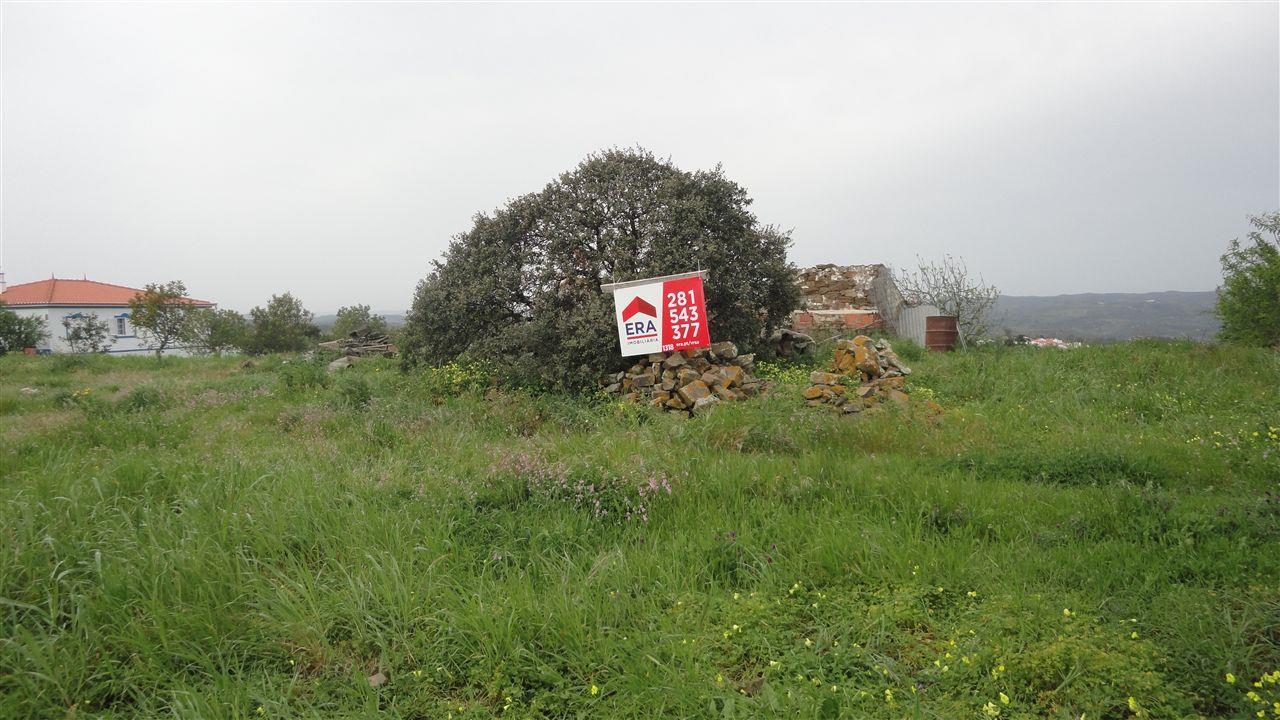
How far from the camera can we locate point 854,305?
1373cm

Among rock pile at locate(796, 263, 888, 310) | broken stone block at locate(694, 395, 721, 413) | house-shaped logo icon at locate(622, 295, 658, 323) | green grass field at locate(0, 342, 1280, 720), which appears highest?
rock pile at locate(796, 263, 888, 310)

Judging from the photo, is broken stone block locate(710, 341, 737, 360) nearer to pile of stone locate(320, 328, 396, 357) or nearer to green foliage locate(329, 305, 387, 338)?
pile of stone locate(320, 328, 396, 357)

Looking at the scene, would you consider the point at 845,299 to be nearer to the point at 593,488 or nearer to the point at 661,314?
the point at 661,314

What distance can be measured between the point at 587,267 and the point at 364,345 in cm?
1002

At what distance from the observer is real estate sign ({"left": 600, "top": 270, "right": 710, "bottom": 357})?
746cm

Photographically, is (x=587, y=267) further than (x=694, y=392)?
Yes

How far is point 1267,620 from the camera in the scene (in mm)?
2389

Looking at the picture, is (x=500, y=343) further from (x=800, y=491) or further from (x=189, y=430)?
(x=800, y=491)

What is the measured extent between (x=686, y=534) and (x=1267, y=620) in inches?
101

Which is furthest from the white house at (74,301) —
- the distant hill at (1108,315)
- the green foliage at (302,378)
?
the distant hill at (1108,315)

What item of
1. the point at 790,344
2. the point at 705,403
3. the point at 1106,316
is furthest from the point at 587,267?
the point at 1106,316

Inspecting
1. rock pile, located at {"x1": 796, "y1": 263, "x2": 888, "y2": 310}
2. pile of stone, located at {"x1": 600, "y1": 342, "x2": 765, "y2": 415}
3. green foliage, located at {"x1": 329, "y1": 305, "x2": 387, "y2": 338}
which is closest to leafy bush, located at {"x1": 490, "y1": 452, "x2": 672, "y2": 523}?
pile of stone, located at {"x1": 600, "y1": 342, "x2": 765, "y2": 415}

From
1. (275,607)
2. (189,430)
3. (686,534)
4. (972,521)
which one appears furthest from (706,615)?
(189,430)

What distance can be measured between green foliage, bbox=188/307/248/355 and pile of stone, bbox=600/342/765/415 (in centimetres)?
2536
